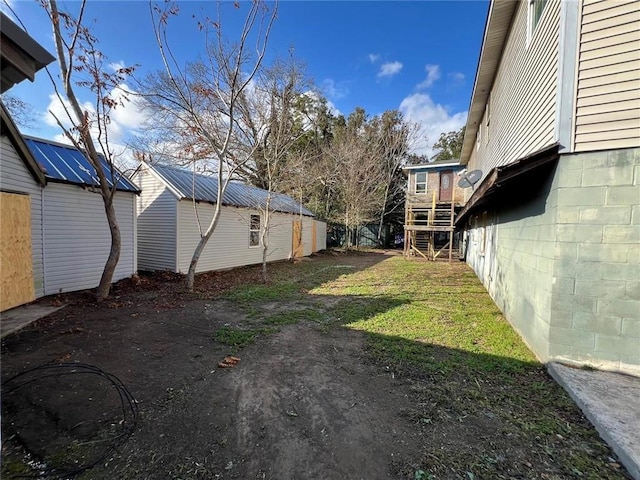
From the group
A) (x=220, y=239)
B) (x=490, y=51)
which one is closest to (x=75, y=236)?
(x=220, y=239)

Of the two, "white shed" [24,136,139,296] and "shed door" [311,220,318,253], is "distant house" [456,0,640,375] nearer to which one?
"white shed" [24,136,139,296]

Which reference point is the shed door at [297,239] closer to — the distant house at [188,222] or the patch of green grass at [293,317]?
the distant house at [188,222]

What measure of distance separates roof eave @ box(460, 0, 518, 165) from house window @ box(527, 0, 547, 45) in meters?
1.32

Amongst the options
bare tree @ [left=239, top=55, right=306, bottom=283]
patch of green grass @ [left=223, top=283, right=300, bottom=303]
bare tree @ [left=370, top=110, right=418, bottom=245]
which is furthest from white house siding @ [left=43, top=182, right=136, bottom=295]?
bare tree @ [left=370, top=110, right=418, bottom=245]

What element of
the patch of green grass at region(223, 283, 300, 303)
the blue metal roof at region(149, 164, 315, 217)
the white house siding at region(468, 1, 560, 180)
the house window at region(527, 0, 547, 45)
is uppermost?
the house window at region(527, 0, 547, 45)

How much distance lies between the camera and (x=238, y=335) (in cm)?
446

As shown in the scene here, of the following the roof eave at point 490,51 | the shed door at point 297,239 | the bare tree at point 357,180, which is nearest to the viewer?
the roof eave at point 490,51

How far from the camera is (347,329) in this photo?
485cm

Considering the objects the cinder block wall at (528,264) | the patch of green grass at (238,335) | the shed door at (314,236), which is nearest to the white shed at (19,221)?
the patch of green grass at (238,335)

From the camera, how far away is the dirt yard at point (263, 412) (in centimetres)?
201

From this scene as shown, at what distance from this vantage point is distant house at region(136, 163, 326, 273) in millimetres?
9086

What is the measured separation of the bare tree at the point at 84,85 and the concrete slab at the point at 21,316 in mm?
975

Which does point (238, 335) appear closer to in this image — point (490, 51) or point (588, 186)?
point (588, 186)

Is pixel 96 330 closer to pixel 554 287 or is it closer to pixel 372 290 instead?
pixel 372 290
